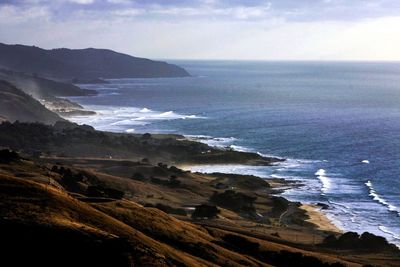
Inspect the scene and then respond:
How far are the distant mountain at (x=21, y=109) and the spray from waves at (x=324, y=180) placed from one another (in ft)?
267

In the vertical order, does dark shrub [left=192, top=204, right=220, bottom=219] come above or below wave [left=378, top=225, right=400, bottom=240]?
above

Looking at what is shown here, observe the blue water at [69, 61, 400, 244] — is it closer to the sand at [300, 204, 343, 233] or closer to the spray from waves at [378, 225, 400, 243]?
the spray from waves at [378, 225, 400, 243]

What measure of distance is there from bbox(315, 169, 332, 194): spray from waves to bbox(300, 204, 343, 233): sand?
8447 mm

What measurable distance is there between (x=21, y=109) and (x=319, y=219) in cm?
10747

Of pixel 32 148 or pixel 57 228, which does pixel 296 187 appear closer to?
pixel 32 148

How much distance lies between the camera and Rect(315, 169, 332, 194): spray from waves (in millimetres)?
82688

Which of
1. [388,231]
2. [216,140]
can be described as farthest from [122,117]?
[388,231]

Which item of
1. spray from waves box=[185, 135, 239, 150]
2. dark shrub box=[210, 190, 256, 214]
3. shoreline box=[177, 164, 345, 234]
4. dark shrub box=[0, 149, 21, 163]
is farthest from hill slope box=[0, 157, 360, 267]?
spray from waves box=[185, 135, 239, 150]

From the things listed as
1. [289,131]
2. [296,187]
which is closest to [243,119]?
[289,131]

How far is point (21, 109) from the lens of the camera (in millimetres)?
156750

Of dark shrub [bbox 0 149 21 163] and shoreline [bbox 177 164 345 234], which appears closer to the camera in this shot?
dark shrub [bbox 0 149 21 163]

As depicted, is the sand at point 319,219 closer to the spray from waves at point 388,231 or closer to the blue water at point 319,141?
the blue water at point 319,141

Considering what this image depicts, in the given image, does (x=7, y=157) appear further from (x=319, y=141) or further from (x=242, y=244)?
(x=319, y=141)

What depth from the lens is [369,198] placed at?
252 feet
